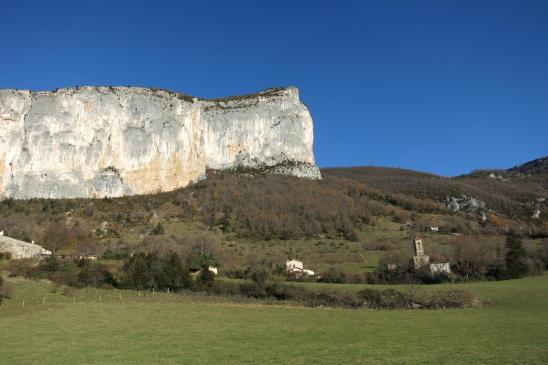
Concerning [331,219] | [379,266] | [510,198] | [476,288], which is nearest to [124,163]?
[331,219]

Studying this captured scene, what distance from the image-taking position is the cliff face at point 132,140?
104500 millimetres

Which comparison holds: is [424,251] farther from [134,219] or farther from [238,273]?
[134,219]

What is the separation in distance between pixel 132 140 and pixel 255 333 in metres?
93.6

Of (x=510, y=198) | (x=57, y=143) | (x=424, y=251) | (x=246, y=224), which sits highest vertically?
(x=57, y=143)

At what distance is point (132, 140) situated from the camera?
112 meters

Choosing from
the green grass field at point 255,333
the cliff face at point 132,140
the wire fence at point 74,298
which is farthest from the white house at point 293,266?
the cliff face at point 132,140

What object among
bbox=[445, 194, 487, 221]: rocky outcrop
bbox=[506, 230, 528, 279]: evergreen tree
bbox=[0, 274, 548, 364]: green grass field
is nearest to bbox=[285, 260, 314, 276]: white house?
bbox=[0, 274, 548, 364]: green grass field

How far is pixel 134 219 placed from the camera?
90.2 meters

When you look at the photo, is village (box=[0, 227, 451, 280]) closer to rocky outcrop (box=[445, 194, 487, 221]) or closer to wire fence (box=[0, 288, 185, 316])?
A: wire fence (box=[0, 288, 185, 316])

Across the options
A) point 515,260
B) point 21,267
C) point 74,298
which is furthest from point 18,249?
point 515,260

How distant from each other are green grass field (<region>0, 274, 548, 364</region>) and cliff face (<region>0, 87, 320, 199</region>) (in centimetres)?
6720

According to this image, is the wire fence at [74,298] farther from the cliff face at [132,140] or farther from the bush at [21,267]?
the cliff face at [132,140]

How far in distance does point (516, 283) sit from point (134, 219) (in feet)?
212

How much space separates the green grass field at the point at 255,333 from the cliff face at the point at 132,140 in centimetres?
6720
